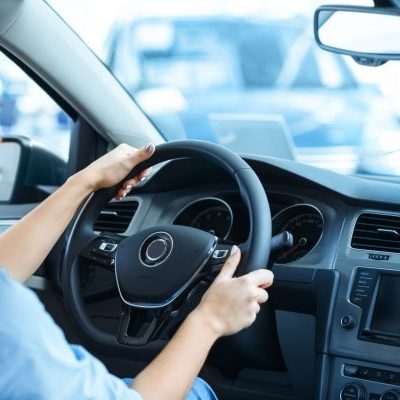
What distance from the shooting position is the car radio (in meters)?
1.94

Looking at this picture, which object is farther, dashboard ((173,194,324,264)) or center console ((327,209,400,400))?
dashboard ((173,194,324,264))

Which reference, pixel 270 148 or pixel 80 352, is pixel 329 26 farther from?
pixel 270 148

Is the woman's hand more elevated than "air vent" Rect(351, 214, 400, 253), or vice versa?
the woman's hand

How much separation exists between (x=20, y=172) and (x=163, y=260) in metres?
1.28

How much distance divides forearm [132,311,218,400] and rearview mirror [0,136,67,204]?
153 cm

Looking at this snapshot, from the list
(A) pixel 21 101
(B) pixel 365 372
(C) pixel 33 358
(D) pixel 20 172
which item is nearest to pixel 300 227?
(B) pixel 365 372

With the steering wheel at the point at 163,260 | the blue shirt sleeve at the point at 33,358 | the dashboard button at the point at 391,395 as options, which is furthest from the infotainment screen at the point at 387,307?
the blue shirt sleeve at the point at 33,358

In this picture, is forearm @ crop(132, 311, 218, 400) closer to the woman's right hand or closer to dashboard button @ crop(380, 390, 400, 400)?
the woman's right hand

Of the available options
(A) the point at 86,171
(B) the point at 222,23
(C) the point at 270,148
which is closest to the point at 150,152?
(A) the point at 86,171

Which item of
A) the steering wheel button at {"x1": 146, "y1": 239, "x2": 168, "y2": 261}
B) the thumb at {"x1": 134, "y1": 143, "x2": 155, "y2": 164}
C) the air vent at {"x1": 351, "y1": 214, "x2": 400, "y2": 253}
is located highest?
the thumb at {"x1": 134, "y1": 143, "x2": 155, "y2": 164}

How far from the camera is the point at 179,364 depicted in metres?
1.47

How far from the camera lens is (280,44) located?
853 cm

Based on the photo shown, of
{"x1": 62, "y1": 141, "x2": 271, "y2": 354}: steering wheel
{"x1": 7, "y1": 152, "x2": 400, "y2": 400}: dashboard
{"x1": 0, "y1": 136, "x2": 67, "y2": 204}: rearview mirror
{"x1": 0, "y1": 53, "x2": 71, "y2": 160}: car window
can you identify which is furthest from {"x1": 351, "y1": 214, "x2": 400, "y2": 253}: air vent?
{"x1": 0, "y1": 136, "x2": 67, "y2": 204}: rearview mirror

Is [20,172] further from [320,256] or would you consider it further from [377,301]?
[377,301]
